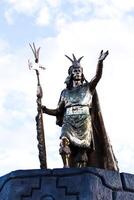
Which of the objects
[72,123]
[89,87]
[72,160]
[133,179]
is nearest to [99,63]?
[89,87]

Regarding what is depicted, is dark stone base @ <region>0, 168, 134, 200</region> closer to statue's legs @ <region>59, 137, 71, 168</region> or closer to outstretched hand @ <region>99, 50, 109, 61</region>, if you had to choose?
statue's legs @ <region>59, 137, 71, 168</region>

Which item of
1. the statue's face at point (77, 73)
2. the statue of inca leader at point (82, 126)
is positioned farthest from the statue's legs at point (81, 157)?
the statue's face at point (77, 73)

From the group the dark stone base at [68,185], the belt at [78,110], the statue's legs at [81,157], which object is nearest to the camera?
the dark stone base at [68,185]

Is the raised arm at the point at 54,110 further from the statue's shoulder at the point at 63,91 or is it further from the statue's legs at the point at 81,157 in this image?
the statue's legs at the point at 81,157

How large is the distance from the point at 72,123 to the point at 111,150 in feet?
2.24

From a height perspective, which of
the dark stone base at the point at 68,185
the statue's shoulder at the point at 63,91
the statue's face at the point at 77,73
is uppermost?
the statue's face at the point at 77,73

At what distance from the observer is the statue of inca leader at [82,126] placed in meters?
7.72

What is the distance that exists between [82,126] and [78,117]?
0.15 meters

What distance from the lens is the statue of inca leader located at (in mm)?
7719

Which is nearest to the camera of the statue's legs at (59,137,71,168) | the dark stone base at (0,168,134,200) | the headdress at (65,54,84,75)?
the dark stone base at (0,168,134,200)

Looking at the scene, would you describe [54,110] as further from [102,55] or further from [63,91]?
[102,55]

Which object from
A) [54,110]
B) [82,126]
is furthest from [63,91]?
[82,126]

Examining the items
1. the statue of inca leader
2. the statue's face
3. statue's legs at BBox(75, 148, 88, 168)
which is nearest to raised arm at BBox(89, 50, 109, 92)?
the statue of inca leader

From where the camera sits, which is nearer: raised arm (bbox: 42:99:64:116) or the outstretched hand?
the outstretched hand
